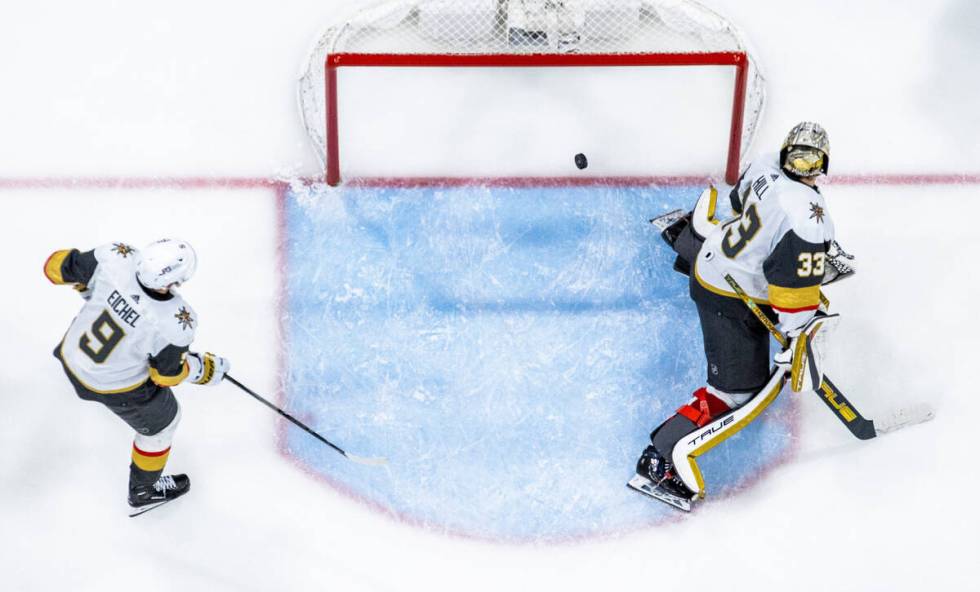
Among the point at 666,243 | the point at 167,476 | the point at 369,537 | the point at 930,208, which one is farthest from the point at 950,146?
the point at 167,476

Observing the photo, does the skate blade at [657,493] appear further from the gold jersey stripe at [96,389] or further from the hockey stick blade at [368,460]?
the gold jersey stripe at [96,389]

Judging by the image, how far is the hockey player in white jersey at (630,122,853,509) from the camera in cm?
368

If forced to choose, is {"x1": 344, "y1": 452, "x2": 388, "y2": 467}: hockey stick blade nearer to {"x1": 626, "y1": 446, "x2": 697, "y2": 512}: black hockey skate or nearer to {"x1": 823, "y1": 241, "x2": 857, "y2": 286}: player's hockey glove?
{"x1": 626, "y1": 446, "x2": 697, "y2": 512}: black hockey skate

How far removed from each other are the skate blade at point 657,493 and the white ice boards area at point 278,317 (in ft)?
0.16

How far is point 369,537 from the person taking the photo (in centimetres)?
423

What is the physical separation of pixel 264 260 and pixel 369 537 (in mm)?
1065

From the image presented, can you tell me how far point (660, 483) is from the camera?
14.0 ft

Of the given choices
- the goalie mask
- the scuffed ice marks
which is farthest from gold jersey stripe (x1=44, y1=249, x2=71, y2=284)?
the scuffed ice marks

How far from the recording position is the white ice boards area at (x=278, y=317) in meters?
4.21

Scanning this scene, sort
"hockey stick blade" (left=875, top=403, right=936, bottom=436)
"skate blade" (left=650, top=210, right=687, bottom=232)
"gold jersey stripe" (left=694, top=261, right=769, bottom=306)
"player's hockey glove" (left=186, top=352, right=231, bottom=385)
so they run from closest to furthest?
1. "player's hockey glove" (left=186, top=352, right=231, bottom=385)
2. "gold jersey stripe" (left=694, top=261, right=769, bottom=306)
3. "hockey stick blade" (left=875, top=403, right=936, bottom=436)
4. "skate blade" (left=650, top=210, right=687, bottom=232)

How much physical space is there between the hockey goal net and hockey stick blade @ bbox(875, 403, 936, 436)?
1026mm

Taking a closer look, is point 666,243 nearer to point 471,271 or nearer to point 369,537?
point 471,271

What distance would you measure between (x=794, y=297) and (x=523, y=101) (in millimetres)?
1430

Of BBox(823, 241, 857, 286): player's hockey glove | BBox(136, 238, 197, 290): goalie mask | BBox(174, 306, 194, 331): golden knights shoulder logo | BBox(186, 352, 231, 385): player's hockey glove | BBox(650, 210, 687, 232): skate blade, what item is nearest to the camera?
BBox(136, 238, 197, 290): goalie mask
